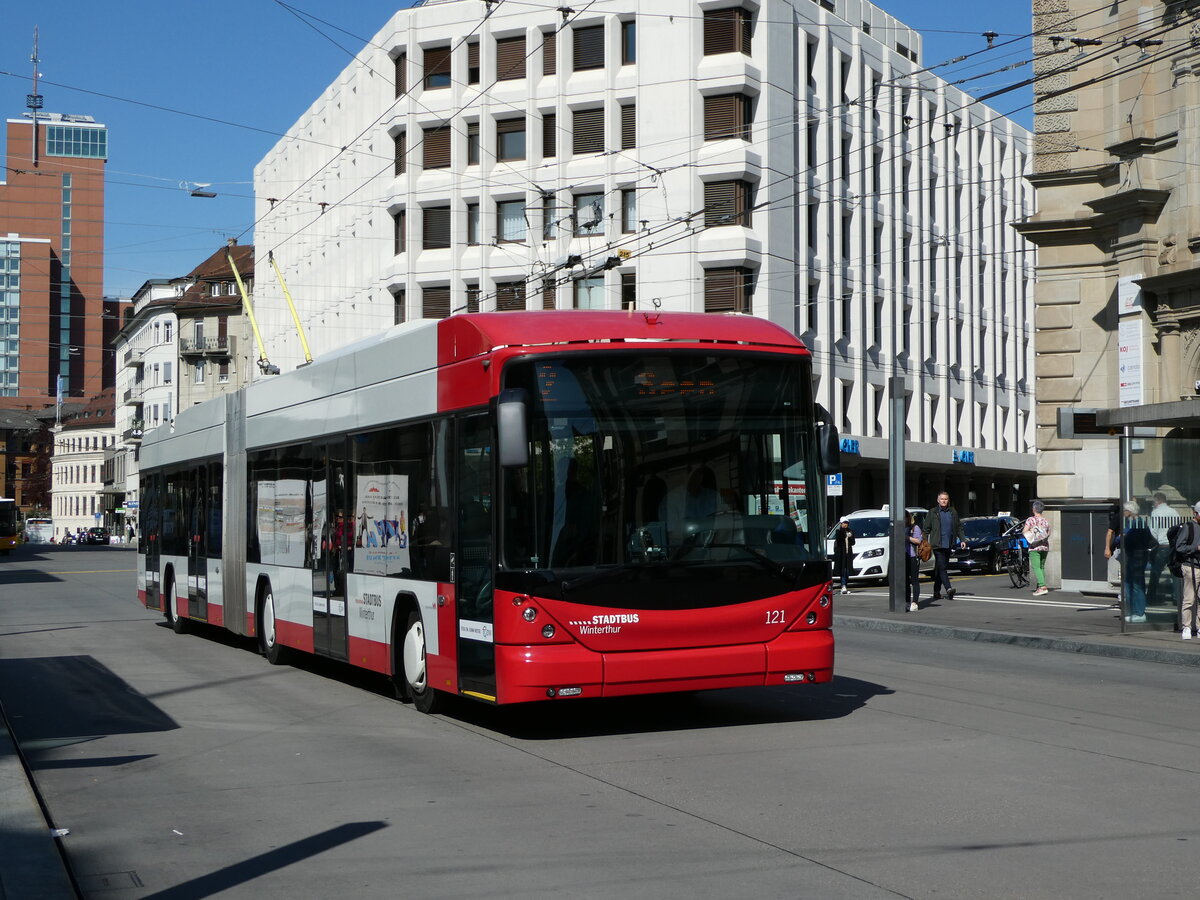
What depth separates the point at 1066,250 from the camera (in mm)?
29141

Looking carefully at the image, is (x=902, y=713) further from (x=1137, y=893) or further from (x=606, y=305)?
(x=606, y=305)

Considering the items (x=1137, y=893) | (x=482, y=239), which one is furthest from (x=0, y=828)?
(x=482, y=239)

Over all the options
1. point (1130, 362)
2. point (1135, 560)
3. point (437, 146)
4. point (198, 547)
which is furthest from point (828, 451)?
point (437, 146)

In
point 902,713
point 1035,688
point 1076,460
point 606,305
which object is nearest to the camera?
point 902,713

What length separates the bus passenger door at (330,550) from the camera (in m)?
13.4

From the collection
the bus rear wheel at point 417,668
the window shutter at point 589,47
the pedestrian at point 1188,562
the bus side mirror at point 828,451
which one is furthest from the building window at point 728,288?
the bus side mirror at point 828,451

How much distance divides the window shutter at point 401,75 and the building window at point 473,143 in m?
2.74

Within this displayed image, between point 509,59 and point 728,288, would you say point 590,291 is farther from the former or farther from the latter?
point 509,59

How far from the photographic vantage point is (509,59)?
49.2 metres

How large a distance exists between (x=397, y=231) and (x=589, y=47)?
9.28 metres

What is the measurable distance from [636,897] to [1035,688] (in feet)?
27.7

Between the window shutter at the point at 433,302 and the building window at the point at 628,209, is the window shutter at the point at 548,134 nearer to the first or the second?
the building window at the point at 628,209

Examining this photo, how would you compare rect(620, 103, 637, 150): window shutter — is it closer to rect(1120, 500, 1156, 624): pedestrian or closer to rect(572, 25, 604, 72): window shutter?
rect(572, 25, 604, 72): window shutter

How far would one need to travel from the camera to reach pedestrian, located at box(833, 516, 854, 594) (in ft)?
98.7
